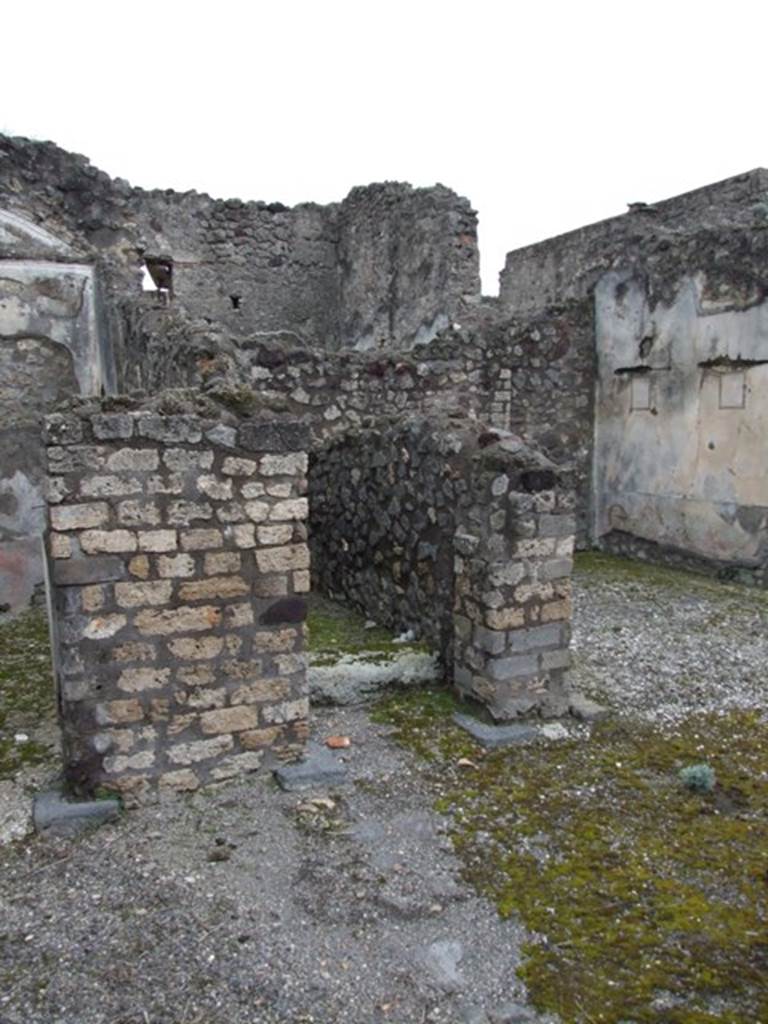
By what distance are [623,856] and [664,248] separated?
26.8 feet

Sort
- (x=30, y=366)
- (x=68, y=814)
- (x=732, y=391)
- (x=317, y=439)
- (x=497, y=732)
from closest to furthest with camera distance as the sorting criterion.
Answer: (x=68, y=814) → (x=497, y=732) → (x=30, y=366) → (x=732, y=391) → (x=317, y=439)

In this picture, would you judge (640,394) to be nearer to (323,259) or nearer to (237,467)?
(323,259)

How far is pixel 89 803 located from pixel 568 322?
29.8 ft

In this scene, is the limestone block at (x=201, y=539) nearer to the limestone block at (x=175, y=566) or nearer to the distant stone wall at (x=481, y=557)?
the limestone block at (x=175, y=566)

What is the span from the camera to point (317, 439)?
962 centimetres

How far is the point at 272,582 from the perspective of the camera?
440 cm

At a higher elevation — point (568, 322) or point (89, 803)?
point (568, 322)

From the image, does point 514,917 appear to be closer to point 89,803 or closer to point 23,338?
point 89,803

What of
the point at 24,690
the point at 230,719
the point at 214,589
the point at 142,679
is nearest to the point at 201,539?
the point at 214,589

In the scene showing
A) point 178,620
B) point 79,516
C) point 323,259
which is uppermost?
point 323,259

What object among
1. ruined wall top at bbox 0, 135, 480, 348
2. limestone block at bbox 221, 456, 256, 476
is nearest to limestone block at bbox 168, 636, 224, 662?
limestone block at bbox 221, 456, 256, 476

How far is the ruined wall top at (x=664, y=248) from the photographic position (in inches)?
365

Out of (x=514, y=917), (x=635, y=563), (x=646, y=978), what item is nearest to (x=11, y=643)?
(x=514, y=917)

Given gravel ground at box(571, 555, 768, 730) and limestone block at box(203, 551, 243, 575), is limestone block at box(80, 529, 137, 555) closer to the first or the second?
limestone block at box(203, 551, 243, 575)
